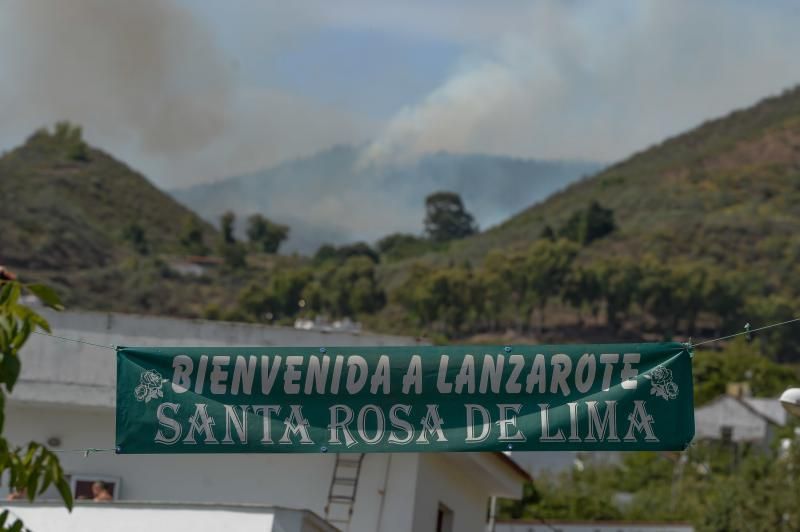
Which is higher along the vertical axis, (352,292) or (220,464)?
(352,292)

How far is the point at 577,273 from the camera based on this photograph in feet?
557

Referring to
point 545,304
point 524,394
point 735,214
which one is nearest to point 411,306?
point 545,304

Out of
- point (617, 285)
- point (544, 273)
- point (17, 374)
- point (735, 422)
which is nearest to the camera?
point (17, 374)

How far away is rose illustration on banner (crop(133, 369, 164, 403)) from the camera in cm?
1261

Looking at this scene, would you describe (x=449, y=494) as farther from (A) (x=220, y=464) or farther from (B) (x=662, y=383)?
(B) (x=662, y=383)

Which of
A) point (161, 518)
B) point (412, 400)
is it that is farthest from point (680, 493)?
point (412, 400)

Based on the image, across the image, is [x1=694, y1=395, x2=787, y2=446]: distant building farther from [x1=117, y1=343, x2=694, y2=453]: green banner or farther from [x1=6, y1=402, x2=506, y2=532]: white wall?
[x1=117, y1=343, x2=694, y2=453]: green banner

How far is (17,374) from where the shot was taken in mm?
7738

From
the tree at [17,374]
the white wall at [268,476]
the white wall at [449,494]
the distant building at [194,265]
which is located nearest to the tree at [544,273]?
the distant building at [194,265]

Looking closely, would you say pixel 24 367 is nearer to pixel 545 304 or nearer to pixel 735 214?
pixel 545 304

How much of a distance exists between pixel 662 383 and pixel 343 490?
767 centimetres

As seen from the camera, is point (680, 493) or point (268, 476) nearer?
point (268, 476)

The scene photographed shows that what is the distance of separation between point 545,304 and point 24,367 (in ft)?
494

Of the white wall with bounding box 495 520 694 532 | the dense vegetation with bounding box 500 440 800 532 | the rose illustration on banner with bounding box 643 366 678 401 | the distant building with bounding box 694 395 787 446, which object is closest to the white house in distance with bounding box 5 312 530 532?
the rose illustration on banner with bounding box 643 366 678 401
